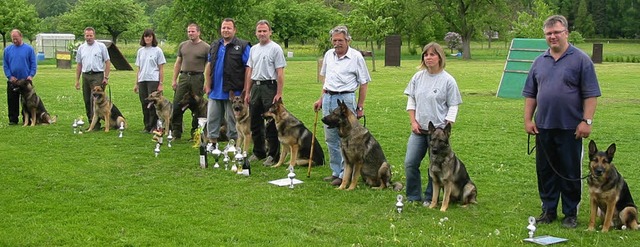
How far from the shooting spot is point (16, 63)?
44.6ft

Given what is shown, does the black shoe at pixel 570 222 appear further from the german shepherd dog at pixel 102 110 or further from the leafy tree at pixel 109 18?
the leafy tree at pixel 109 18

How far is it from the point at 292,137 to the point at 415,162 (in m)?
2.57

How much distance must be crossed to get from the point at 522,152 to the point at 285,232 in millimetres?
5640

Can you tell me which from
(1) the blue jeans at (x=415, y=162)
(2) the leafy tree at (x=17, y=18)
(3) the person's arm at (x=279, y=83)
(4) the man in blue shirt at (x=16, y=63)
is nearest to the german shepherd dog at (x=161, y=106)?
(4) the man in blue shirt at (x=16, y=63)

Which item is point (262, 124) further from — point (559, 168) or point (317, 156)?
point (559, 168)

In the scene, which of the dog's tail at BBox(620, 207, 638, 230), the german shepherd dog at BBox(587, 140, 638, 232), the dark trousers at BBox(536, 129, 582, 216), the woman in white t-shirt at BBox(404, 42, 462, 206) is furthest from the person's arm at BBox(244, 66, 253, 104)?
the dog's tail at BBox(620, 207, 638, 230)

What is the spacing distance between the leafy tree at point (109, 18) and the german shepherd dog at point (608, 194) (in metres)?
71.4

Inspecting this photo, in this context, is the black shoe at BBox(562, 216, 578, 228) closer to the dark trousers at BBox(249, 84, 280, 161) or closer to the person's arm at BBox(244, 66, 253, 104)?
the dark trousers at BBox(249, 84, 280, 161)

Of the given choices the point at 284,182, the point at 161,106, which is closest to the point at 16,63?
the point at 161,106

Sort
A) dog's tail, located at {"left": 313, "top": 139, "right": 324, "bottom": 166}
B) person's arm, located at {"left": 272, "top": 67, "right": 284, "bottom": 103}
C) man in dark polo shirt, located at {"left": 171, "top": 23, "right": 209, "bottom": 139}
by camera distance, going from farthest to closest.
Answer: man in dark polo shirt, located at {"left": 171, "top": 23, "right": 209, "bottom": 139} < dog's tail, located at {"left": 313, "top": 139, "right": 324, "bottom": 166} < person's arm, located at {"left": 272, "top": 67, "right": 284, "bottom": 103}

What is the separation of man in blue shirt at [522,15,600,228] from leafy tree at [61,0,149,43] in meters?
70.9

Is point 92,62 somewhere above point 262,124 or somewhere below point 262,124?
above

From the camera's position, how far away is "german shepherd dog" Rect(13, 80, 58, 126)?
13641 mm

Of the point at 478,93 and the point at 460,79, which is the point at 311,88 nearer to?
the point at 478,93
